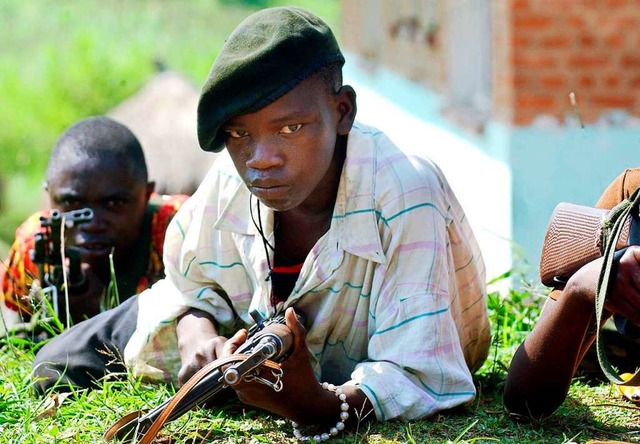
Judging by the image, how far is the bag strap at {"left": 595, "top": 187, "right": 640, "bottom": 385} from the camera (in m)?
3.13

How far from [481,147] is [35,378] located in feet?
15.3

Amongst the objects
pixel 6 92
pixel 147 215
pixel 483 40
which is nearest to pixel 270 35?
pixel 147 215

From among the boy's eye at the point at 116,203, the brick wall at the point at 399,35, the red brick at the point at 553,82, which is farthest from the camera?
the brick wall at the point at 399,35

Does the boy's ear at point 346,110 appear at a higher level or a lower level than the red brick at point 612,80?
higher

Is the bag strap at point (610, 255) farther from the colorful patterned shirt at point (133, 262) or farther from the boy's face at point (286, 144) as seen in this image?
the colorful patterned shirt at point (133, 262)

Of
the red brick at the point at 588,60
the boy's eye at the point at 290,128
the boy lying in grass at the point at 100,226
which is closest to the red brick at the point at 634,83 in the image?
the red brick at the point at 588,60

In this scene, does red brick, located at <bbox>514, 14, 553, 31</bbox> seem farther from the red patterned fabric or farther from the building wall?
the red patterned fabric

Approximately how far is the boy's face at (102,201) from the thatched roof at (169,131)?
2.04m

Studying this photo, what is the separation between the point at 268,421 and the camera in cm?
364

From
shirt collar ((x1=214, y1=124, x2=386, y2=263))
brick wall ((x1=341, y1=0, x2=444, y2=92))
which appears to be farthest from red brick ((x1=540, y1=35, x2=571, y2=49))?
shirt collar ((x1=214, y1=124, x2=386, y2=263))

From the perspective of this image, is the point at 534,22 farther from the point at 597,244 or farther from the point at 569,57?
the point at 597,244

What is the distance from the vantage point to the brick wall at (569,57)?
726 centimetres

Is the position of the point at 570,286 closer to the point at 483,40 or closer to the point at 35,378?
the point at 35,378

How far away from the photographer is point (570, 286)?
10.9 feet
